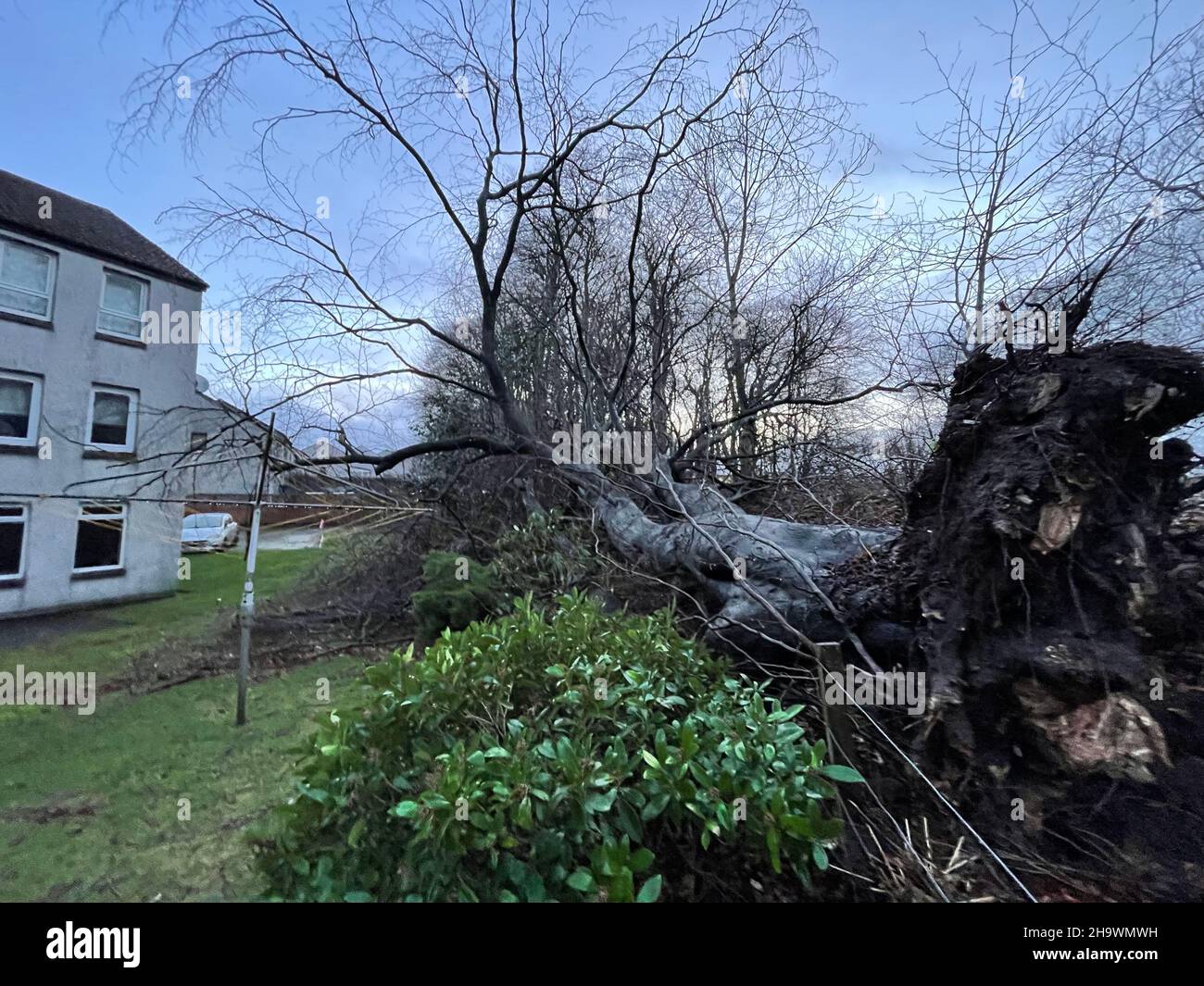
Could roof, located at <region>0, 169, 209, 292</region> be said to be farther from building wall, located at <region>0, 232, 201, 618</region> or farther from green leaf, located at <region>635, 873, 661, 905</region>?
green leaf, located at <region>635, 873, 661, 905</region>

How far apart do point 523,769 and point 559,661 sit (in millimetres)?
549

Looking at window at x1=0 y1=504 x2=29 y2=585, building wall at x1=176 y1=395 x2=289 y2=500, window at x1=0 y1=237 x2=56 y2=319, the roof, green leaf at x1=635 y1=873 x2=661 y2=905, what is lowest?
green leaf at x1=635 y1=873 x2=661 y2=905

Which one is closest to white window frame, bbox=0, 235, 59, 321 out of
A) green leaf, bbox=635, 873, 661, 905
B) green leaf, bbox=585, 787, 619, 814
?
green leaf, bbox=585, 787, 619, 814

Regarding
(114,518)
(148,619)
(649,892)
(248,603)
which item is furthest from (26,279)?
(649,892)

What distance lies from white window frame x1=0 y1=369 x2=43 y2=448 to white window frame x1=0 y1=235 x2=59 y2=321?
0.52 feet

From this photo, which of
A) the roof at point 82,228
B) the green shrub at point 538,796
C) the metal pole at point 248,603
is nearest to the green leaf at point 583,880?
the green shrub at point 538,796

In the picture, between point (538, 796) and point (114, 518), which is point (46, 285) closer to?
point (114, 518)

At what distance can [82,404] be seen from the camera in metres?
1.59

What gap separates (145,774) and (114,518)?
2.58ft

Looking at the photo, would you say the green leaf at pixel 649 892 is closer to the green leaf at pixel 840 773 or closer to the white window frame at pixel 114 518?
the green leaf at pixel 840 773

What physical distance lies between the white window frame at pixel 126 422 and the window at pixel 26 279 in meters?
0.23

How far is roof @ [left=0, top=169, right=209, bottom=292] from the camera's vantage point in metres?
1.45

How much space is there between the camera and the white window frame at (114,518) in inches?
63.7

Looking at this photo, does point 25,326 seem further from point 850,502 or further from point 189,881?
point 850,502
